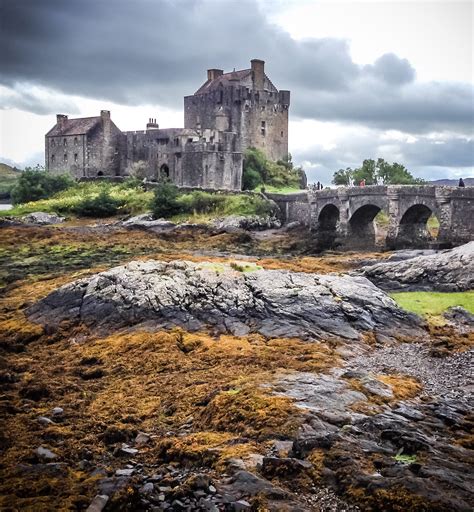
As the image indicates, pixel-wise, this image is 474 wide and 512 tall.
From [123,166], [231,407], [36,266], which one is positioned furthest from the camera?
[123,166]

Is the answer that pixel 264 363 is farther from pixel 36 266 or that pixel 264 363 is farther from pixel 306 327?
pixel 36 266

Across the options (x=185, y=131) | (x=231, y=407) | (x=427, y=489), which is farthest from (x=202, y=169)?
(x=427, y=489)

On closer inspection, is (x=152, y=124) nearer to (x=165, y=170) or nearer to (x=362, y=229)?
(x=165, y=170)

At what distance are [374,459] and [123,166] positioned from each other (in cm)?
6501

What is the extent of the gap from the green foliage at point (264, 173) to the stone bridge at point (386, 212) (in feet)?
28.1

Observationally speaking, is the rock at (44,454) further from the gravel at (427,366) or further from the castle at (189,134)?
the castle at (189,134)

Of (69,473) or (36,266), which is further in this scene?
(36,266)

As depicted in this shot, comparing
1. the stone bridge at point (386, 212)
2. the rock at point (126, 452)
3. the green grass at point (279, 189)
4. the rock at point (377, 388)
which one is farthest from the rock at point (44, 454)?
the green grass at point (279, 189)

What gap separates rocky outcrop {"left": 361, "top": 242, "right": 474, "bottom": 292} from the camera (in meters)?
31.1

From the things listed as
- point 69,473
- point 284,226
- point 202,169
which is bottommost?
point 69,473

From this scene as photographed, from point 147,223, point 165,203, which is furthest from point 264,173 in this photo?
point 147,223

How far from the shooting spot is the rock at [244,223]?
175ft

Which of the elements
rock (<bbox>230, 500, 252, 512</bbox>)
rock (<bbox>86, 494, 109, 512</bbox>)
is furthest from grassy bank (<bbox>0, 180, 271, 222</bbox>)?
rock (<bbox>230, 500, 252, 512</bbox>)

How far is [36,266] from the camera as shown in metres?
38.3
